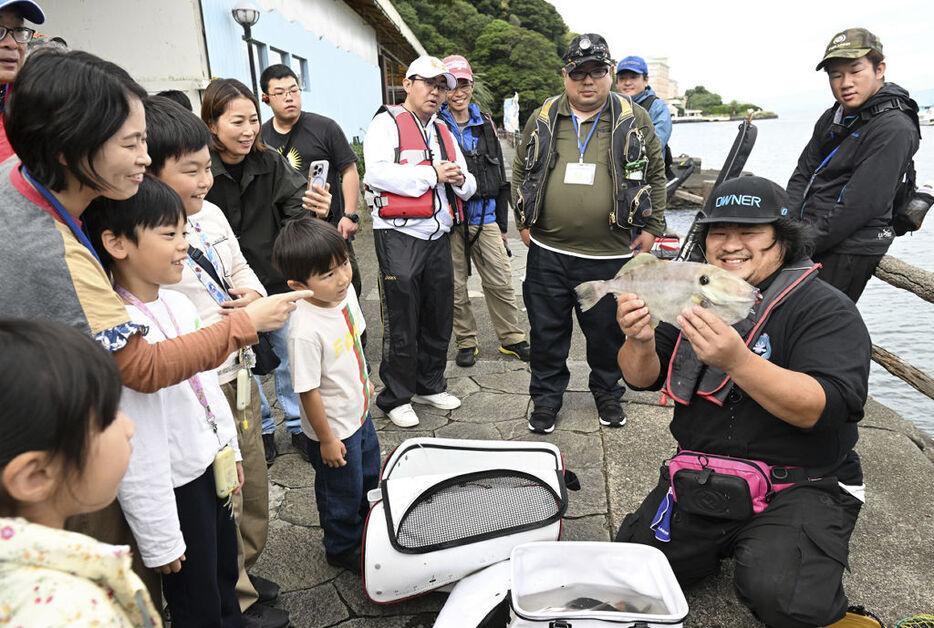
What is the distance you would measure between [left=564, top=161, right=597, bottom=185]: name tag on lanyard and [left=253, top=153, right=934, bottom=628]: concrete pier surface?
1716 millimetres

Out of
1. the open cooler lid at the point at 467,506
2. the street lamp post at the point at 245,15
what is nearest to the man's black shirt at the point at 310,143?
the open cooler lid at the point at 467,506

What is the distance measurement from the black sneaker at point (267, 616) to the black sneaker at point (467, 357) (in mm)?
2966

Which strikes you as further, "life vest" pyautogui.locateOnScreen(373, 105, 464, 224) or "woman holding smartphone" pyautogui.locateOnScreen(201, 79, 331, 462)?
"life vest" pyautogui.locateOnScreen(373, 105, 464, 224)

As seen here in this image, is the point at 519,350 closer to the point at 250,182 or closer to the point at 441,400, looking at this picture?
the point at 441,400

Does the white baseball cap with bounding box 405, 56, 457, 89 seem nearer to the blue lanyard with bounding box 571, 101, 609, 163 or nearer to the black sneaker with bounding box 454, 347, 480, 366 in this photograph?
the blue lanyard with bounding box 571, 101, 609, 163

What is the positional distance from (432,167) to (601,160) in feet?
3.78

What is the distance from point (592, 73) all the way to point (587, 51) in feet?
0.45

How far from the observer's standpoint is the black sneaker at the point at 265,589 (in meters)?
2.50

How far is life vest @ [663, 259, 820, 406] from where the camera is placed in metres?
2.25

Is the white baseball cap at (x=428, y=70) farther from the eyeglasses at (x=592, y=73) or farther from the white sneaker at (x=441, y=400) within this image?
the white sneaker at (x=441, y=400)

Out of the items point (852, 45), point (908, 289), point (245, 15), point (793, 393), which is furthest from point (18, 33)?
point (245, 15)

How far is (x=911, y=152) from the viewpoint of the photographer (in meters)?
3.52

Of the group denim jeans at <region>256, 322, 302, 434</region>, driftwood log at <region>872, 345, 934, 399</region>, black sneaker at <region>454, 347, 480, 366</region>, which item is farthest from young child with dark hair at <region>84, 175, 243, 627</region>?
driftwood log at <region>872, 345, 934, 399</region>

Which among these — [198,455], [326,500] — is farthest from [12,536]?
[326,500]
